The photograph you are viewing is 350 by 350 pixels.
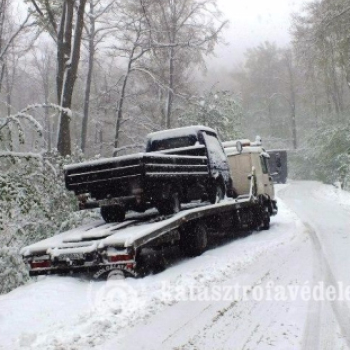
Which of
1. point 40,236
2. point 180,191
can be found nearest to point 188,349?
point 180,191

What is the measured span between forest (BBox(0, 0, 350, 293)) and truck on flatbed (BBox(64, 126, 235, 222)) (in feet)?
3.15

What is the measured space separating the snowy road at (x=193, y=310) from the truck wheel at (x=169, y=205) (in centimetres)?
95

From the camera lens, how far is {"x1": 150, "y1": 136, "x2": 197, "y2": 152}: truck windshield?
989 cm

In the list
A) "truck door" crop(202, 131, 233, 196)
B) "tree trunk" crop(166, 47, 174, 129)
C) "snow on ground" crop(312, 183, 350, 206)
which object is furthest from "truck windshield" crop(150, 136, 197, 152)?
"snow on ground" crop(312, 183, 350, 206)

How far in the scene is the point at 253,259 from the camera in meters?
7.90

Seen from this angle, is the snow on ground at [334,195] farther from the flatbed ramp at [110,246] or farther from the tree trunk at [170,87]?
the flatbed ramp at [110,246]

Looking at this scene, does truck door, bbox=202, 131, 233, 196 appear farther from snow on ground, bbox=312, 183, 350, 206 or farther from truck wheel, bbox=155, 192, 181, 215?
snow on ground, bbox=312, 183, 350, 206

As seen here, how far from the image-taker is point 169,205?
26.5ft

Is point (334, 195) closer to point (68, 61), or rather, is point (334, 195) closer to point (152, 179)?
point (68, 61)

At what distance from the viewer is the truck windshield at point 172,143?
32.4 ft

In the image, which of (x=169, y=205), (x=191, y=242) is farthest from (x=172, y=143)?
(x=191, y=242)

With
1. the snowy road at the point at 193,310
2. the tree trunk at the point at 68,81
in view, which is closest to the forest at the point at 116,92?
the tree trunk at the point at 68,81

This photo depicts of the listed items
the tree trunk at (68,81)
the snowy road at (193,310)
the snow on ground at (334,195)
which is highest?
the tree trunk at (68,81)

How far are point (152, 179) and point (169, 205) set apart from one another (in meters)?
1.01
